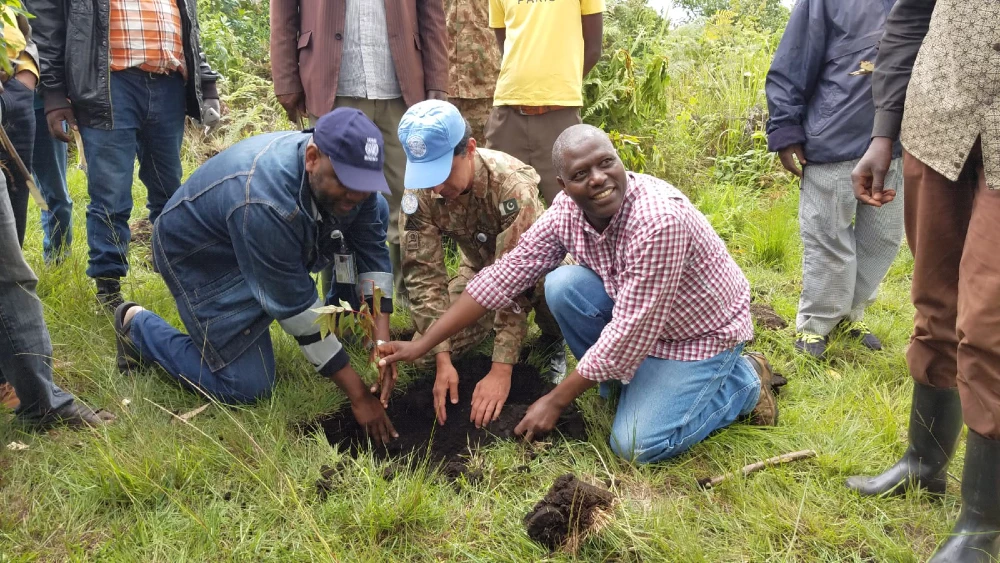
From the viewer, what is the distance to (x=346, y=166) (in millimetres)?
2617

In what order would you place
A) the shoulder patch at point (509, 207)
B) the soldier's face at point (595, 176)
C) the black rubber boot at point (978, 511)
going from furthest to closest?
the shoulder patch at point (509, 207), the soldier's face at point (595, 176), the black rubber boot at point (978, 511)

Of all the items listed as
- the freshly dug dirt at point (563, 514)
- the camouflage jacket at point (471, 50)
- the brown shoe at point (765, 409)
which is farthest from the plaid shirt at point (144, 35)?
the brown shoe at point (765, 409)

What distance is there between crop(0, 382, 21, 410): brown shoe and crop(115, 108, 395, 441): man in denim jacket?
44 cm

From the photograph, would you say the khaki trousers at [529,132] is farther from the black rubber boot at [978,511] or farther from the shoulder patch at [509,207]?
the black rubber boot at [978,511]

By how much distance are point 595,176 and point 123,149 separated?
8.44 ft

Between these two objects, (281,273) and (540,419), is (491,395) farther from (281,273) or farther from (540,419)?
(281,273)

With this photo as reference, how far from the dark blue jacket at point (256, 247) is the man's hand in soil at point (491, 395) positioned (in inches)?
22.3

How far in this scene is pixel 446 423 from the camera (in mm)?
3094

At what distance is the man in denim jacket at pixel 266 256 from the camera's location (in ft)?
8.91

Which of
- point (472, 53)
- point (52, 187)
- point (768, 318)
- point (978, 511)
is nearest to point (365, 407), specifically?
point (978, 511)

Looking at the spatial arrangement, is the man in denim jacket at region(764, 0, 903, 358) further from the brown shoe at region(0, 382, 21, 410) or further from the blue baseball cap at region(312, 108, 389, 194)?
the brown shoe at region(0, 382, 21, 410)

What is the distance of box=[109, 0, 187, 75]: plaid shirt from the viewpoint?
143 inches

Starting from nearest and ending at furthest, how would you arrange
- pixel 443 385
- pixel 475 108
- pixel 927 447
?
pixel 927 447 < pixel 443 385 < pixel 475 108

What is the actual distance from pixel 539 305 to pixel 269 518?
158cm
